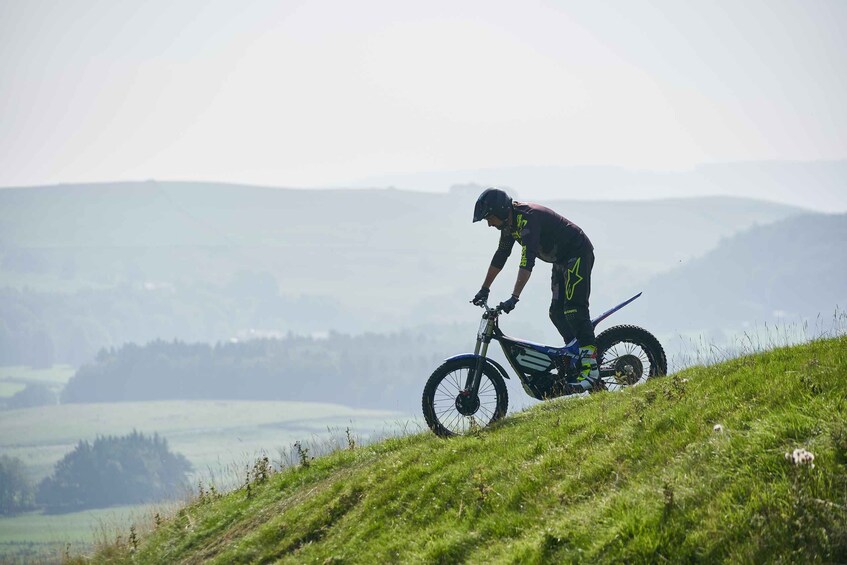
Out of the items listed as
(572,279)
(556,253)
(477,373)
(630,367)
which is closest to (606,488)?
(477,373)

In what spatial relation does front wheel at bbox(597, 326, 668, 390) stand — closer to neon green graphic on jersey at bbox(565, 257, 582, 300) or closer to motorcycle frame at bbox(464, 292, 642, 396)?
motorcycle frame at bbox(464, 292, 642, 396)

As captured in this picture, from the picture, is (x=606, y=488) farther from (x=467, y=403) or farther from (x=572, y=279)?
(x=572, y=279)

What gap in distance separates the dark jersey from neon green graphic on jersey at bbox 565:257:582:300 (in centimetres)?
19

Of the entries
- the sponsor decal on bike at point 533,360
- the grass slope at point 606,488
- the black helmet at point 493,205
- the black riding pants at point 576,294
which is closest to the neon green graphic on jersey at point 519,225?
the black helmet at point 493,205

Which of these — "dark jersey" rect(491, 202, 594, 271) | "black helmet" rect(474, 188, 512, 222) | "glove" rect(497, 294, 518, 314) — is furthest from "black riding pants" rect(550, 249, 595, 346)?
"black helmet" rect(474, 188, 512, 222)

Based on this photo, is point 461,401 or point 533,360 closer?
point 461,401

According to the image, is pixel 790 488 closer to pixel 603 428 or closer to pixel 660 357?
pixel 603 428

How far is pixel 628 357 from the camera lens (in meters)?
13.1

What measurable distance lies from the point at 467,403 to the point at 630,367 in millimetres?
2630

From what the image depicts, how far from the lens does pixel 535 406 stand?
13.2 metres

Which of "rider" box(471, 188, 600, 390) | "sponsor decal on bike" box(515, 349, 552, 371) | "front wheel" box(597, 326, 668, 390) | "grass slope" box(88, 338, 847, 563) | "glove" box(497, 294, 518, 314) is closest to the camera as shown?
"grass slope" box(88, 338, 847, 563)

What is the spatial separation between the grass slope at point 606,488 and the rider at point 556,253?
834 mm

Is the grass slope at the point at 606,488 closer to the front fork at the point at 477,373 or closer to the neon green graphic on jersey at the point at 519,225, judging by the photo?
the front fork at the point at 477,373

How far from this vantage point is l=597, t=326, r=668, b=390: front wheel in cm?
1306
